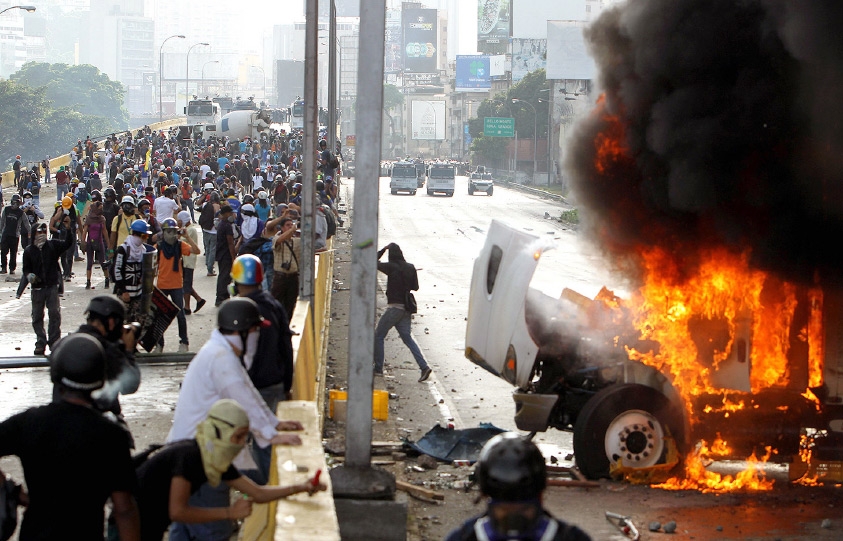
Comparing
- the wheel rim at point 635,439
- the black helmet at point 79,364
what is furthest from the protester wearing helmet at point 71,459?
the wheel rim at point 635,439

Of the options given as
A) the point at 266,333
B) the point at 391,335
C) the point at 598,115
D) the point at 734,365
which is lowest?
the point at 391,335

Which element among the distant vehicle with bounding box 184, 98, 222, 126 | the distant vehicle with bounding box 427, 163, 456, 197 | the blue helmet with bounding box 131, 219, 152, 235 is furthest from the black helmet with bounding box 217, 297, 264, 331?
the distant vehicle with bounding box 184, 98, 222, 126

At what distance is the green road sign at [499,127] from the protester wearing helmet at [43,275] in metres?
77.4

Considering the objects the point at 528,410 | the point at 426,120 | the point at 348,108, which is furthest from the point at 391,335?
the point at 348,108

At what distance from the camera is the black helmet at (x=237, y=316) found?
6062mm

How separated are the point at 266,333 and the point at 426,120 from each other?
153105 millimetres

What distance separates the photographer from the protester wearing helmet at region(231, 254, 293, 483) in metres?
7.48

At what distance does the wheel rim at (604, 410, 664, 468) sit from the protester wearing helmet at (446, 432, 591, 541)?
6.46m

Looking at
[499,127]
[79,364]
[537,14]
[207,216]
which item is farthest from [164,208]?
[537,14]

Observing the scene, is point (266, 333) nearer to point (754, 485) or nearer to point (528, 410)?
point (528, 410)

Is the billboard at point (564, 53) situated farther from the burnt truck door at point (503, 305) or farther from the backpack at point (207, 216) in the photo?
the burnt truck door at point (503, 305)

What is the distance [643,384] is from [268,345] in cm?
366

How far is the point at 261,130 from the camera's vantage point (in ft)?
201

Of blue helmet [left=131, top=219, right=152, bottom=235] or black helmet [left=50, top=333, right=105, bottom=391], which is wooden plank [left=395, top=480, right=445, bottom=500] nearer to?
blue helmet [left=131, top=219, right=152, bottom=235]
